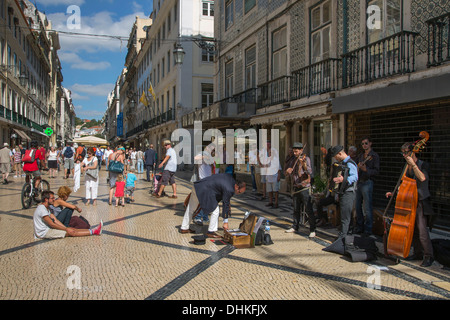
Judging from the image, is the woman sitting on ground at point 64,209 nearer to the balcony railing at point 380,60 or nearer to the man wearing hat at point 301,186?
the man wearing hat at point 301,186

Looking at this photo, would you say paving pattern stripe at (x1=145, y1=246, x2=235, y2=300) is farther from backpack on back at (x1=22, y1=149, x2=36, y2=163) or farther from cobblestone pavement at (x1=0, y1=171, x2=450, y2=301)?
backpack on back at (x1=22, y1=149, x2=36, y2=163)

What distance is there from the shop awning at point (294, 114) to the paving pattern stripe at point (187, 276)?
5.29 m

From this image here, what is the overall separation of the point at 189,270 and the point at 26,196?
6633mm

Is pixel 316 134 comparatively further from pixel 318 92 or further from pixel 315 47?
pixel 315 47

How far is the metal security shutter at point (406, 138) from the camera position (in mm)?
7199

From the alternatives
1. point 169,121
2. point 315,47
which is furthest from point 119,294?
point 169,121

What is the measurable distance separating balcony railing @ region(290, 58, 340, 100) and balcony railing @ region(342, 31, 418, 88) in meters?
0.49

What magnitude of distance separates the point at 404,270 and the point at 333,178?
5.75 feet

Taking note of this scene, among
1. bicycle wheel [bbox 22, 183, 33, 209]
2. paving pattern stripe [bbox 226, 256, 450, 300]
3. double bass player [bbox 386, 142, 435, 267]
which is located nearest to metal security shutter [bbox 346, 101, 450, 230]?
double bass player [bbox 386, 142, 435, 267]

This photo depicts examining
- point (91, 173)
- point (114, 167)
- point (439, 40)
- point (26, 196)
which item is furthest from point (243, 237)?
point (26, 196)

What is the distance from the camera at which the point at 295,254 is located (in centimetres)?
554

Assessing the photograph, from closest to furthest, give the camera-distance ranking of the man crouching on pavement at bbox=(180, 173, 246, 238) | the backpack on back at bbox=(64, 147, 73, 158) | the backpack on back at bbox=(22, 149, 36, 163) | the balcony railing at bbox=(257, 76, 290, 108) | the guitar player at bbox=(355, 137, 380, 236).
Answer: the man crouching on pavement at bbox=(180, 173, 246, 238) < the guitar player at bbox=(355, 137, 380, 236) < the backpack on back at bbox=(22, 149, 36, 163) < the balcony railing at bbox=(257, 76, 290, 108) < the backpack on back at bbox=(64, 147, 73, 158)

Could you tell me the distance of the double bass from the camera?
4926 millimetres

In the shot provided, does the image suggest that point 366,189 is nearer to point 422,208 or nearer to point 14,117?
point 422,208
